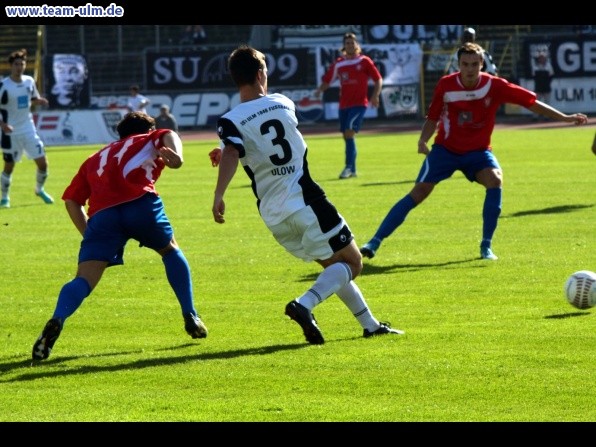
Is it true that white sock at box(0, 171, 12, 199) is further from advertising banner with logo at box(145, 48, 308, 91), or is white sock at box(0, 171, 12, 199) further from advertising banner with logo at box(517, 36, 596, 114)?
advertising banner with logo at box(517, 36, 596, 114)

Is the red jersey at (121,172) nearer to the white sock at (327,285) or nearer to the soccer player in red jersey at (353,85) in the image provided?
the white sock at (327,285)

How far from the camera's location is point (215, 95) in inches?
1761

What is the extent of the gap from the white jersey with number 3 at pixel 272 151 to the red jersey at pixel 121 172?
59 centimetres

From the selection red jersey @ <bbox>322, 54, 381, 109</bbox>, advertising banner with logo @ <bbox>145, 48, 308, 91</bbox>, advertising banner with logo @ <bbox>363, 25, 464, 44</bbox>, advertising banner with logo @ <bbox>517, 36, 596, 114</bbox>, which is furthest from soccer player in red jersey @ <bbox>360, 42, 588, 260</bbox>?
advertising banner with logo @ <bbox>363, 25, 464, 44</bbox>

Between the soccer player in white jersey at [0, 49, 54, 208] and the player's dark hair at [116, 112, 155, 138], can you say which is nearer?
the player's dark hair at [116, 112, 155, 138]

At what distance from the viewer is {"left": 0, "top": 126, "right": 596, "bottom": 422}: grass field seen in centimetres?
702

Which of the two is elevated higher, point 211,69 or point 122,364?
point 122,364

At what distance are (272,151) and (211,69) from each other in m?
36.7

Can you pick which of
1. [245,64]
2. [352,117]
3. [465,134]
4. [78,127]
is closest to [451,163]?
[465,134]

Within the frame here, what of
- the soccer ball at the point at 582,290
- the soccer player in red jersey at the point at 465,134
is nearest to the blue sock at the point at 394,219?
the soccer player in red jersey at the point at 465,134

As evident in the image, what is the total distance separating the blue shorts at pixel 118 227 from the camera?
8.65 metres

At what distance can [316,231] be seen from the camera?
28.1ft

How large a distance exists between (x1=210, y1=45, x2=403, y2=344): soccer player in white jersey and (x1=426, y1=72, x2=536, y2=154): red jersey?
4382 millimetres

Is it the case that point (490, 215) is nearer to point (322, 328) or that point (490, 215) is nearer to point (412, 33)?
point (322, 328)
